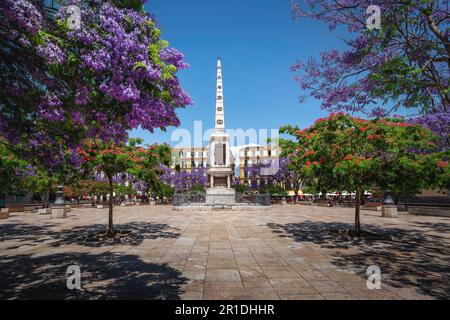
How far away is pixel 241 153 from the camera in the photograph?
108 metres

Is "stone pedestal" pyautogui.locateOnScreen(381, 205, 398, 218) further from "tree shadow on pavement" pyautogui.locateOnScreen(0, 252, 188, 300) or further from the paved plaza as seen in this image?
"tree shadow on pavement" pyautogui.locateOnScreen(0, 252, 188, 300)

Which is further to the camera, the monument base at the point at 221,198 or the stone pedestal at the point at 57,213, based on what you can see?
the monument base at the point at 221,198

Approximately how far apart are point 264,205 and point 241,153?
75672mm

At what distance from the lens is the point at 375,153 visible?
1200 cm

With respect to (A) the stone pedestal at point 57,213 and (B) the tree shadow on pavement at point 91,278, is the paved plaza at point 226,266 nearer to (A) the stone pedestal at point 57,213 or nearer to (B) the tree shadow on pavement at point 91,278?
(B) the tree shadow on pavement at point 91,278

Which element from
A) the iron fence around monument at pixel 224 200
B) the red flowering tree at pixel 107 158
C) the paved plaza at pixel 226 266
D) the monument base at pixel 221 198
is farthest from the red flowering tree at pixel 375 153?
the monument base at pixel 221 198

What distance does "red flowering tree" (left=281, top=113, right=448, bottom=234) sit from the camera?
37.1 feet

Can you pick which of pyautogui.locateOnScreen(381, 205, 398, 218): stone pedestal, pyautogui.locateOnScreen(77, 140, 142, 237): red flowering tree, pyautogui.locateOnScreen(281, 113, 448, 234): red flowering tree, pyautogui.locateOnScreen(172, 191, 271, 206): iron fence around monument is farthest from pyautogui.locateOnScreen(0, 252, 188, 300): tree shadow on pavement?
pyautogui.locateOnScreen(172, 191, 271, 206): iron fence around monument

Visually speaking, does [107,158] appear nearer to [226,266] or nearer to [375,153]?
[226,266]

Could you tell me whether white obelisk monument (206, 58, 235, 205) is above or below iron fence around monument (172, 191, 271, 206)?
above

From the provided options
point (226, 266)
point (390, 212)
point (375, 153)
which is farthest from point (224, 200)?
point (226, 266)

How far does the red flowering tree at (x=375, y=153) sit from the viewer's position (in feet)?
37.1
